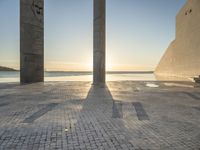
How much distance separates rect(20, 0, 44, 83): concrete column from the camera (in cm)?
1472

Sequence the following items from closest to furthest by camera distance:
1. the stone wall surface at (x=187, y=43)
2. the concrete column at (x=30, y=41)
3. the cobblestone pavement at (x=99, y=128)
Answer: the cobblestone pavement at (x=99, y=128)
the concrete column at (x=30, y=41)
the stone wall surface at (x=187, y=43)

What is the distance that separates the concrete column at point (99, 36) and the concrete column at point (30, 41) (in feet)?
16.0

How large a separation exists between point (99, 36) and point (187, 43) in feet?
64.3

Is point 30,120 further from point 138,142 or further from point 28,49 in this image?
point 28,49

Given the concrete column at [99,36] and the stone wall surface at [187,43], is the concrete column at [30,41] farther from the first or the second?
Answer: the stone wall surface at [187,43]

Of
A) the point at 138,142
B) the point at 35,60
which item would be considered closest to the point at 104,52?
the point at 35,60

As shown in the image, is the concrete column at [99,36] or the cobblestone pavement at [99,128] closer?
the cobblestone pavement at [99,128]

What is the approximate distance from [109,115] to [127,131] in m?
1.30

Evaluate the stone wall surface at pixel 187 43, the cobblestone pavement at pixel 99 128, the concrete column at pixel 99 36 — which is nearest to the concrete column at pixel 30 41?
the concrete column at pixel 99 36

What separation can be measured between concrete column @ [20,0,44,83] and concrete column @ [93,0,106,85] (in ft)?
16.0

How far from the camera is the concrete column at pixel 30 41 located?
14.7 meters

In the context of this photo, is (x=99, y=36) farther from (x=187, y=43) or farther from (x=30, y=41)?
(x=187, y=43)

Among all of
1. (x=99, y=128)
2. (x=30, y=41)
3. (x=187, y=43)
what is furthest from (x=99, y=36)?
(x=187, y=43)

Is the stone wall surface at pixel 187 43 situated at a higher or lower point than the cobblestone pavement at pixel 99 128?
higher
